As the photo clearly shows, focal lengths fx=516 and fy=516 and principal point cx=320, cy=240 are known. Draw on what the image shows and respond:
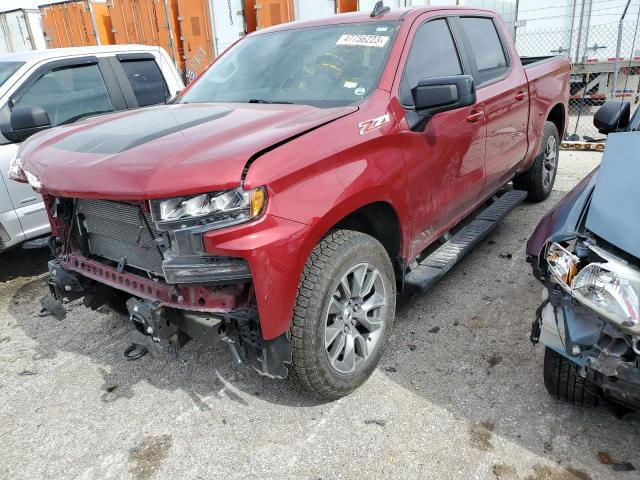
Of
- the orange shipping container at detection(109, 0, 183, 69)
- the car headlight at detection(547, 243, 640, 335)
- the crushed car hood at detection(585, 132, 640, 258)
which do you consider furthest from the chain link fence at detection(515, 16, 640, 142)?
the orange shipping container at detection(109, 0, 183, 69)

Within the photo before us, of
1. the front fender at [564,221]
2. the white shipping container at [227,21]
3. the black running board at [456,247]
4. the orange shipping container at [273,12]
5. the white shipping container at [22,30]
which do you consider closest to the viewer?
the front fender at [564,221]

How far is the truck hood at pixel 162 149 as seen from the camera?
2.14 metres

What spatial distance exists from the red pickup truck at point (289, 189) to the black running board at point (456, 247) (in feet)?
0.06

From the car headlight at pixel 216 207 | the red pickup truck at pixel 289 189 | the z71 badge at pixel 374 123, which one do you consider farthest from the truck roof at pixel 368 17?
the car headlight at pixel 216 207

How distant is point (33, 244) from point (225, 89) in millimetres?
1970

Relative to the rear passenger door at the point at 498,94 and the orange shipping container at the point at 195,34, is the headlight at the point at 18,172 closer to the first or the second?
the rear passenger door at the point at 498,94

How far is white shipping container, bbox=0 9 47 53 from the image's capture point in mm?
17547

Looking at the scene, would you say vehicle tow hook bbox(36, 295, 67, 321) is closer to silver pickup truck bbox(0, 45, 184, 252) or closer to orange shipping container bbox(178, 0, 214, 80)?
silver pickup truck bbox(0, 45, 184, 252)

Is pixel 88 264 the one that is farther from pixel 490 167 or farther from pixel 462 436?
pixel 490 167

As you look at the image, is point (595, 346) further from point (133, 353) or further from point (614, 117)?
point (133, 353)

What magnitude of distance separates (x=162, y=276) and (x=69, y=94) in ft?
10.5

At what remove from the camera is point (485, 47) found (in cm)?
423

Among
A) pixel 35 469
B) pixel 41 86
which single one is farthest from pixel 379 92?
pixel 41 86

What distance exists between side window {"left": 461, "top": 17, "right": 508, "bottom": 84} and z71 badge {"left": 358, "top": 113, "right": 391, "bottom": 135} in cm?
147
